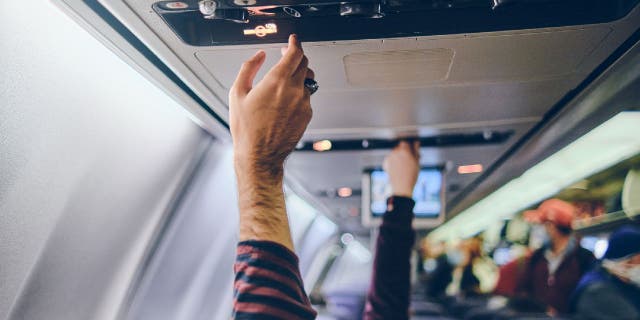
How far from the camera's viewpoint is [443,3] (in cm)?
139

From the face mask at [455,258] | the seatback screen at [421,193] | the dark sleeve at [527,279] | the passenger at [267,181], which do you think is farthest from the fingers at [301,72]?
the face mask at [455,258]

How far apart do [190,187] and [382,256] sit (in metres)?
1.73

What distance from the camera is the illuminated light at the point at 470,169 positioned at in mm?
3887

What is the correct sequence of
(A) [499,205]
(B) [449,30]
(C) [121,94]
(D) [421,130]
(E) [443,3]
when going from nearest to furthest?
(E) [443,3], (B) [449,30], (C) [121,94], (D) [421,130], (A) [499,205]

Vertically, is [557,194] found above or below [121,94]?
above

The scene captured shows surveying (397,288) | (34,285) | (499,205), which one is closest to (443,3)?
(397,288)

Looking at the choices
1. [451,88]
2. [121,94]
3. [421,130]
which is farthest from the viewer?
[421,130]

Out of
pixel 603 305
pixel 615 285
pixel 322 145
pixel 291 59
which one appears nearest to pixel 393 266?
pixel 291 59

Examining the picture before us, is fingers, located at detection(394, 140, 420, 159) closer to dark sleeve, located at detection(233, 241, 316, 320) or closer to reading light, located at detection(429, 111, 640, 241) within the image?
reading light, located at detection(429, 111, 640, 241)

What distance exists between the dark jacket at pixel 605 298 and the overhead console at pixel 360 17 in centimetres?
212

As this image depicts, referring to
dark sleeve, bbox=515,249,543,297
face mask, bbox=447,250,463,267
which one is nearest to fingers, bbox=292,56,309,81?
dark sleeve, bbox=515,249,543,297

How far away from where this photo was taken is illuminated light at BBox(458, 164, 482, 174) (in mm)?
3887

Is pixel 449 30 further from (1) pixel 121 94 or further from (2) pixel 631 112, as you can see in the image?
(1) pixel 121 94

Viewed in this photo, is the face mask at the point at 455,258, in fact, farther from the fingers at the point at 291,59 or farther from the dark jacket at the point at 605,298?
the fingers at the point at 291,59
